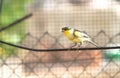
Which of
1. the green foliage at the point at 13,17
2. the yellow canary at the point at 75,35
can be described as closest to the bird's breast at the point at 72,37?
the yellow canary at the point at 75,35

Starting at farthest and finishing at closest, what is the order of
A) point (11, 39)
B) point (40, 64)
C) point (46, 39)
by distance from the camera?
point (11, 39), point (46, 39), point (40, 64)

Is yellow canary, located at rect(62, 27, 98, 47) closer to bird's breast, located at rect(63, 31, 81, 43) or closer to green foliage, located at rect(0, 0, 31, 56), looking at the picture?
bird's breast, located at rect(63, 31, 81, 43)

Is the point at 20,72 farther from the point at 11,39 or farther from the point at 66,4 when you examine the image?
the point at 66,4

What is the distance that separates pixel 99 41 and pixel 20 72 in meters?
0.29

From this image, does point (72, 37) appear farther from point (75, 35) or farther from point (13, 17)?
point (13, 17)

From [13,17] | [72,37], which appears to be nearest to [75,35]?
[72,37]

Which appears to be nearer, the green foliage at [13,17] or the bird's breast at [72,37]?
the bird's breast at [72,37]

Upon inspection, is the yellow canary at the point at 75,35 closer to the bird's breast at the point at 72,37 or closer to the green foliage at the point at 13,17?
the bird's breast at the point at 72,37

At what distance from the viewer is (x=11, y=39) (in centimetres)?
135

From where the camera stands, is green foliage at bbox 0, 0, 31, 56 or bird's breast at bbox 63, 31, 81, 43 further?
green foliage at bbox 0, 0, 31, 56

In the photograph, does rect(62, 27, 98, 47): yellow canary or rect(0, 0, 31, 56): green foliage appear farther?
rect(0, 0, 31, 56): green foliage

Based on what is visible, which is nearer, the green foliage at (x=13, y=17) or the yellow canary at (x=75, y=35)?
the yellow canary at (x=75, y=35)

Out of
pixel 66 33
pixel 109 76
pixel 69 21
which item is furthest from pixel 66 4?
pixel 66 33

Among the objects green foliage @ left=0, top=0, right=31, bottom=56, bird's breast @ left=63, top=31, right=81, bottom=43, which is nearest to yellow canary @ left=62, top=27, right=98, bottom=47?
bird's breast @ left=63, top=31, right=81, bottom=43
